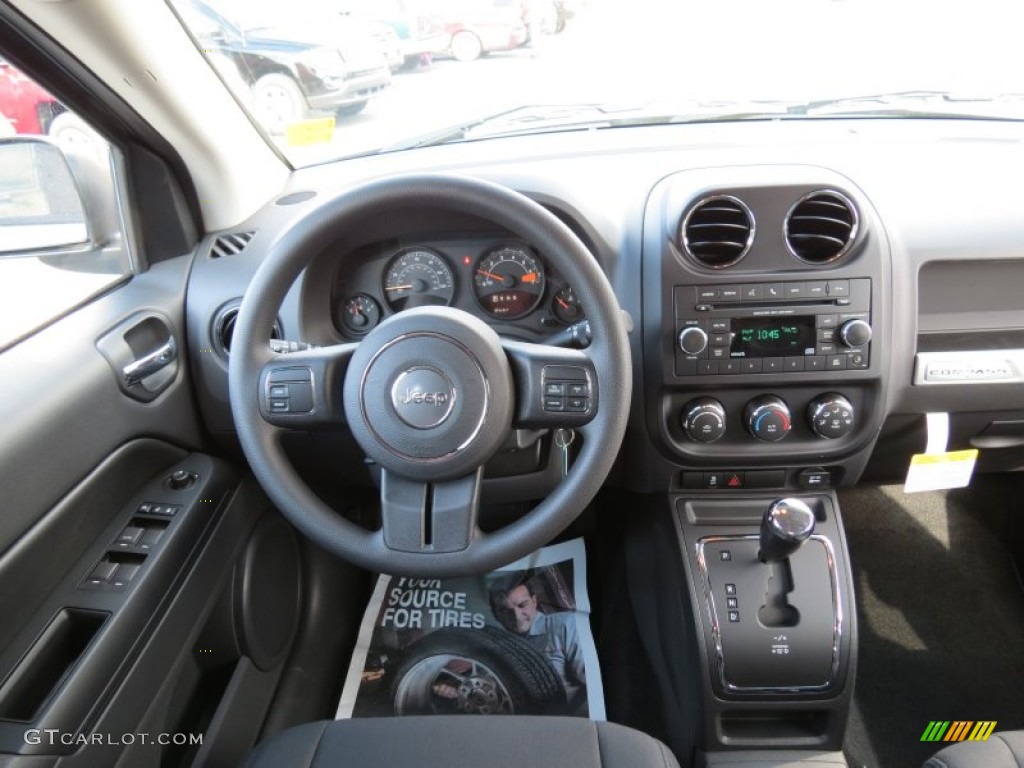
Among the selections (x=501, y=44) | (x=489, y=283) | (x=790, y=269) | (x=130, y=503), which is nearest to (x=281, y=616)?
(x=130, y=503)

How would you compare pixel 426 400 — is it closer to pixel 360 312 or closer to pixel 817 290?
pixel 360 312

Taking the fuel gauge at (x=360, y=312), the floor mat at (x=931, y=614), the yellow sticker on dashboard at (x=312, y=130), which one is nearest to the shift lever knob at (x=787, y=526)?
the floor mat at (x=931, y=614)

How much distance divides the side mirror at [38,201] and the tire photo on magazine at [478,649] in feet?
3.53

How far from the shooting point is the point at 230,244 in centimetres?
154

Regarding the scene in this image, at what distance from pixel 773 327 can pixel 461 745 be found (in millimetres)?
854

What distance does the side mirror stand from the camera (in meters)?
1.40

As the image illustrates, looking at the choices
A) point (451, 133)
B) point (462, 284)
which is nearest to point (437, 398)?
point (462, 284)

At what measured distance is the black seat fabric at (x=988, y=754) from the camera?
1027 mm

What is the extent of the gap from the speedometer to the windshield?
17.6 inches

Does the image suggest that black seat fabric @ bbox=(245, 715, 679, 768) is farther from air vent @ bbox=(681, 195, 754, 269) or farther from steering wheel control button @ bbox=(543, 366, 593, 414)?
air vent @ bbox=(681, 195, 754, 269)

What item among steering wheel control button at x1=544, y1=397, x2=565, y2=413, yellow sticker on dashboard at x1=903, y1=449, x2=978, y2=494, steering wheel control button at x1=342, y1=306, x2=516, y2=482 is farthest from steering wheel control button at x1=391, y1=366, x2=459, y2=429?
yellow sticker on dashboard at x1=903, y1=449, x2=978, y2=494

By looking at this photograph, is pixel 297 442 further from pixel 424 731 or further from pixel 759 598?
pixel 759 598

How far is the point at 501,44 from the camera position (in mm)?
1780

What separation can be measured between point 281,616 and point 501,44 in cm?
139
